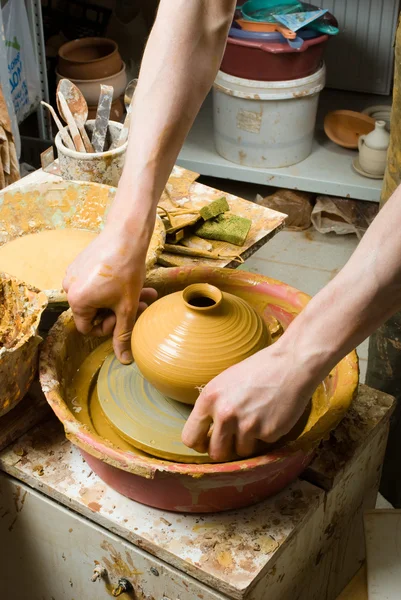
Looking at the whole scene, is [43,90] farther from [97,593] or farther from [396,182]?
[97,593]

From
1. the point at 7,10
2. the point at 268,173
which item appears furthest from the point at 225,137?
the point at 7,10

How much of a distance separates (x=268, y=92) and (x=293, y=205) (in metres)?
0.59

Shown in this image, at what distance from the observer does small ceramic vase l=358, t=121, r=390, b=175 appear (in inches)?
134

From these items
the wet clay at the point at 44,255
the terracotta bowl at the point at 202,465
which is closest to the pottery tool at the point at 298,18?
the wet clay at the point at 44,255

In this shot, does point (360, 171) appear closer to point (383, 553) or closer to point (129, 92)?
point (129, 92)

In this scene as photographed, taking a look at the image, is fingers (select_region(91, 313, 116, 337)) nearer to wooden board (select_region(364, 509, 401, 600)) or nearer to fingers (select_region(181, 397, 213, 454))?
fingers (select_region(181, 397, 213, 454))

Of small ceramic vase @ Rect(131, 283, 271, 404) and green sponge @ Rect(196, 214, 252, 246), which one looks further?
green sponge @ Rect(196, 214, 252, 246)

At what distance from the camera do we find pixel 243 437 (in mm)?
1180

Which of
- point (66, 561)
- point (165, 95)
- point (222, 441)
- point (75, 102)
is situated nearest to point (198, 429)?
point (222, 441)

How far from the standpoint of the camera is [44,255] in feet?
6.14

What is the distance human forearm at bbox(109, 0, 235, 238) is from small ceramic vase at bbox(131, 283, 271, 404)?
22 centimetres

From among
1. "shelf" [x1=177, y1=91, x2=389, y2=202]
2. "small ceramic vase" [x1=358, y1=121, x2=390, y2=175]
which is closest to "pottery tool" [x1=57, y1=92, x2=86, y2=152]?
"shelf" [x1=177, y1=91, x2=389, y2=202]

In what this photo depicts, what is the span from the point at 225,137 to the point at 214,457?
2640mm

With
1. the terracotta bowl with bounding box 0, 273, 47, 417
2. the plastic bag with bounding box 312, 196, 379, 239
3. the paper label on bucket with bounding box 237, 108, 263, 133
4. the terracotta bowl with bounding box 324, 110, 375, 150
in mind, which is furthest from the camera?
the terracotta bowl with bounding box 324, 110, 375, 150
